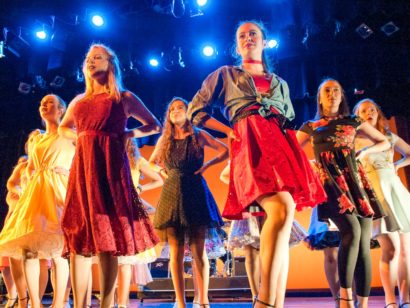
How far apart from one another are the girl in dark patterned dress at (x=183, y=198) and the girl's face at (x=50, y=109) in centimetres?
96

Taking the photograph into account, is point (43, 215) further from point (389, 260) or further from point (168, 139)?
point (389, 260)

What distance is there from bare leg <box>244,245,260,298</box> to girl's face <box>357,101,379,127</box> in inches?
64.4

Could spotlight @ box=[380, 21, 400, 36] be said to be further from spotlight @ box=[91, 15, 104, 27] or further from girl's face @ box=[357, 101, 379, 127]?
spotlight @ box=[91, 15, 104, 27]

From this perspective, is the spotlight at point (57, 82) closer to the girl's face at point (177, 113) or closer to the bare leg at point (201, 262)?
the girl's face at point (177, 113)

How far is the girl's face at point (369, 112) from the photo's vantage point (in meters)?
3.84

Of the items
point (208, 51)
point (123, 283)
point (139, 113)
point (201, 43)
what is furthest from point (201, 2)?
point (123, 283)

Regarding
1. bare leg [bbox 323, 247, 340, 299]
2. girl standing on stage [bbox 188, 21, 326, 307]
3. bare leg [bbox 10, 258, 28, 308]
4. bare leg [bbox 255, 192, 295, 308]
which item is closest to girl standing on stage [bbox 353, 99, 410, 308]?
bare leg [bbox 323, 247, 340, 299]

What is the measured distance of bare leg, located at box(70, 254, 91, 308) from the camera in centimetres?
220

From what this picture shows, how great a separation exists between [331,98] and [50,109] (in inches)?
95.3

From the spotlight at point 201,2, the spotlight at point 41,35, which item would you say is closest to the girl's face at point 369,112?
the spotlight at point 201,2

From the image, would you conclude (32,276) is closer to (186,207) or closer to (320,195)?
(186,207)

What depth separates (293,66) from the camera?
6320mm

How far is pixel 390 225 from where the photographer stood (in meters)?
3.33

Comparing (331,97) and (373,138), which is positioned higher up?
(331,97)
